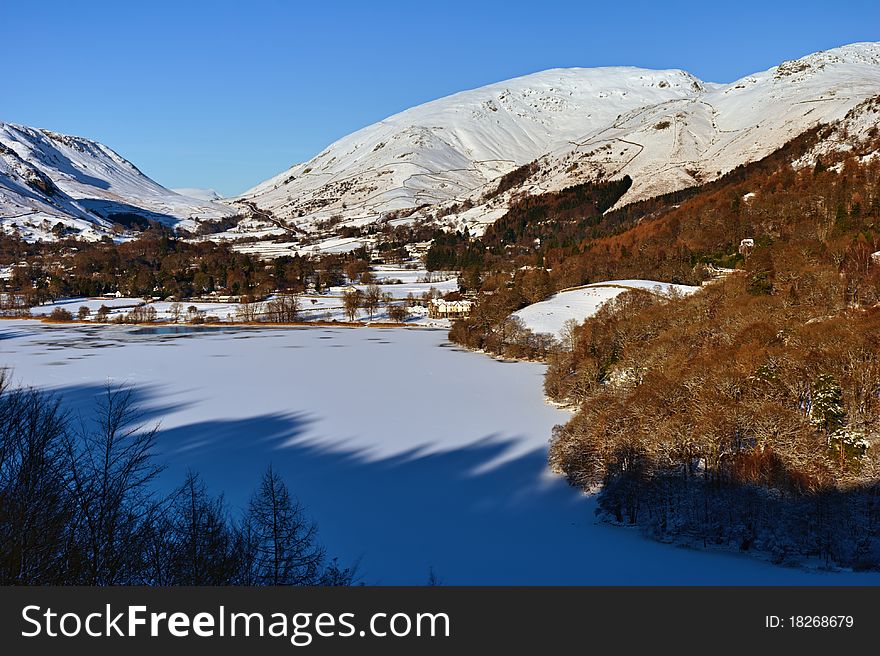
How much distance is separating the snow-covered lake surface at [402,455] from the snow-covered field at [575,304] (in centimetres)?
883

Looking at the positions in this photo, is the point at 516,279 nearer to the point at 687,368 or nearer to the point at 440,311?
the point at 440,311

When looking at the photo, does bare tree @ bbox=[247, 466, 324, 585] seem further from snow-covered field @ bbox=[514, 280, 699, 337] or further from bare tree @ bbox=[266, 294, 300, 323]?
bare tree @ bbox=[266, 294, 300, 323]

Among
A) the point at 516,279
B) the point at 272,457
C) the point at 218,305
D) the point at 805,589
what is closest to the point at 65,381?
the point at 272,457

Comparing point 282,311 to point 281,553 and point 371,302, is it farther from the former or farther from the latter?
point 281,553

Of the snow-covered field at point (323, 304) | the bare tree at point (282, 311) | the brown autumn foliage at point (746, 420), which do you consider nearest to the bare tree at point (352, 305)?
the snow-covered field at point (323, 304)

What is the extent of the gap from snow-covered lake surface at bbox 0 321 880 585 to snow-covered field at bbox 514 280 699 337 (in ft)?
29.0

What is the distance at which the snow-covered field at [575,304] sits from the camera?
7144cm

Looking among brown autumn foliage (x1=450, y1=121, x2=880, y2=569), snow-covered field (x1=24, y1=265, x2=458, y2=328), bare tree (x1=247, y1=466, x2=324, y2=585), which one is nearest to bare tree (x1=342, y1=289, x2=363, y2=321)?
snow-covered field (x1=24, y1=265, x2=458, y2=328)

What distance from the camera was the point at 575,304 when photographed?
7794cm

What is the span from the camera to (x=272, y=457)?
31062 millimetres

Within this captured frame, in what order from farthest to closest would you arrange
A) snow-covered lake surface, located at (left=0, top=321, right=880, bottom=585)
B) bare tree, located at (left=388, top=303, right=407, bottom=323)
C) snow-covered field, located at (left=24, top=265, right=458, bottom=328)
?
snow-covered field, located at (left=24, top=265, right=458, bottom=328), bare tree, located at (left=388, top=303, right=407, bottom=323), snow-covered lake surface, located at (left=0, top=321, right=880, bottom=585)

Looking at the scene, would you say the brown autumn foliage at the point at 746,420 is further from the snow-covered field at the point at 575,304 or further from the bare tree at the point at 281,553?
the snow-covered field at the point at 575,304

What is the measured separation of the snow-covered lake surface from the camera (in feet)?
63.9

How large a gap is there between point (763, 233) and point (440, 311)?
177 ft
